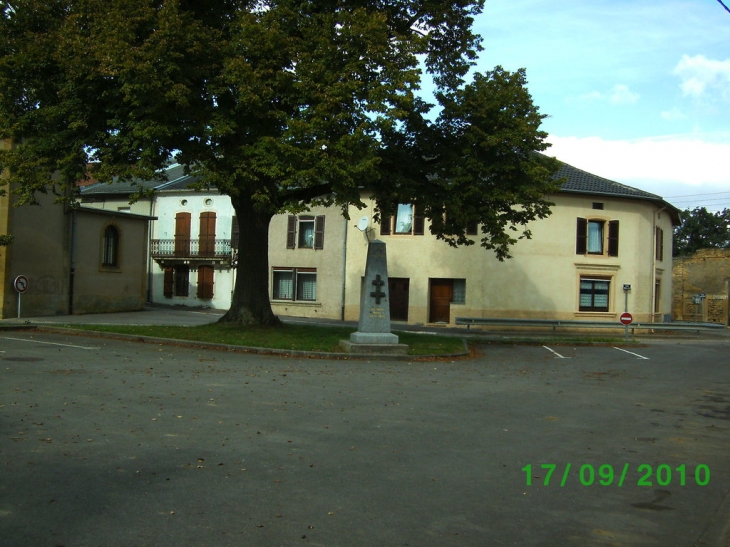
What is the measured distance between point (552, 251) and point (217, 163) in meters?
22.9

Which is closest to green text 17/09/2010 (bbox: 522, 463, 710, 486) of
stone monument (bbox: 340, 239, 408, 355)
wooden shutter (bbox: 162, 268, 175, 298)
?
stone monument (bbox: 340, 239, 408, 355)

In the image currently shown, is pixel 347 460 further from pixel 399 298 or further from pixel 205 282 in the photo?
pixel 205 282

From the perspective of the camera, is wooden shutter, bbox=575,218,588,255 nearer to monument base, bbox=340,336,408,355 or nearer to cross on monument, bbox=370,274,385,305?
cross on monument, bbox=370,274,385,305

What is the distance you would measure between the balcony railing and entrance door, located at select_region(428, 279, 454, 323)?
12.3 m

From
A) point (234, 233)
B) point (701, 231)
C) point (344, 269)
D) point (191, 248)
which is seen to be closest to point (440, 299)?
point (344, 269)

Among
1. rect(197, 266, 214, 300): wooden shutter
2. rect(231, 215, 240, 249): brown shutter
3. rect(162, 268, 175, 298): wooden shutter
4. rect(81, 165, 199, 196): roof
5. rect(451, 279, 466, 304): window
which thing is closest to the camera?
rect(451, 279, 466, 304): window

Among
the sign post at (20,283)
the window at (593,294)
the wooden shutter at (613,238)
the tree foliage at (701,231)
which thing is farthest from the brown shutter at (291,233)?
the tree foliage at (701,231)

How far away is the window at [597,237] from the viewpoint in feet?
125

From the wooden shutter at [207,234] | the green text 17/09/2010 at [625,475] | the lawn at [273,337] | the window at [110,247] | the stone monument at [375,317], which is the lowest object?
the green text 17/09/2010 at [625,475]

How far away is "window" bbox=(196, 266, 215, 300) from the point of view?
143ft

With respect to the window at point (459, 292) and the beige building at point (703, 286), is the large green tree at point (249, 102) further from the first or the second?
the beige building at point (703, 286)

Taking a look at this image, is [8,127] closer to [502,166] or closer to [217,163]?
[217,163]

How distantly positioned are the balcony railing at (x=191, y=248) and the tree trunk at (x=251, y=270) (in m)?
20.3

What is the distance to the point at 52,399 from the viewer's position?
10414 mm
